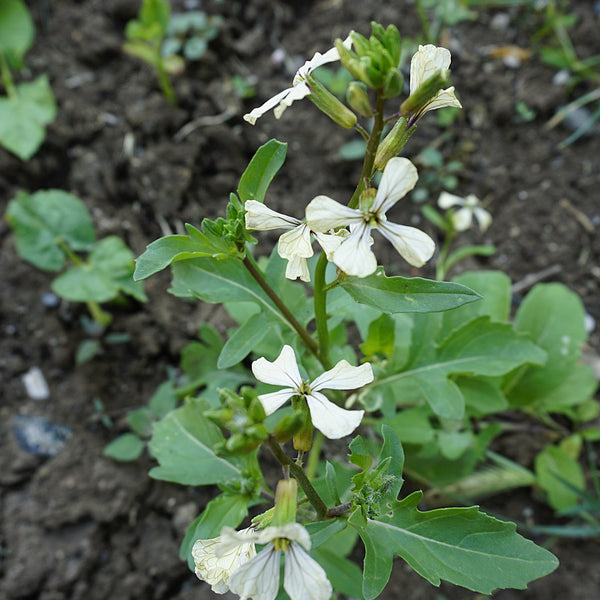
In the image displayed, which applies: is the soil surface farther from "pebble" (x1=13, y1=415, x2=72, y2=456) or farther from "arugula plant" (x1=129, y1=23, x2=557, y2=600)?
"arugula plant" (x1=129, y1=23, x2=557, y2=600)

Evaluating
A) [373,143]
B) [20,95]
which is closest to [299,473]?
[373,143]

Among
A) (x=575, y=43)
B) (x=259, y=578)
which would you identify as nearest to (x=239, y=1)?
(x=575, y=43)

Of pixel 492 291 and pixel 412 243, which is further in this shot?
pixel 492 291

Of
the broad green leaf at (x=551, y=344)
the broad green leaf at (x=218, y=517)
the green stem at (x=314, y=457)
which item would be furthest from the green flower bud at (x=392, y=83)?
the broad green leaf at (x=551, y=344)

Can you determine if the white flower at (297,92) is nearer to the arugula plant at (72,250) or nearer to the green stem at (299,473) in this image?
the green stem at (299,473)

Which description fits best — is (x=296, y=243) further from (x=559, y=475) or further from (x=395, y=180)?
(x=559, y=475)

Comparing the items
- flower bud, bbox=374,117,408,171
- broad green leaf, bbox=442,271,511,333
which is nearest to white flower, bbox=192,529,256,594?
flower bud, bbox=374,117,408,171

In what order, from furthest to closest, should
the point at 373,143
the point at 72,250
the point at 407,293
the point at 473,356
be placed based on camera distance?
1. the point at 72,250
2. the point at 473,356
3. the point at 407,293
4. the point at 373,143

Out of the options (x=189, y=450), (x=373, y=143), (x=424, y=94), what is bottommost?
(x=189, y=450)
